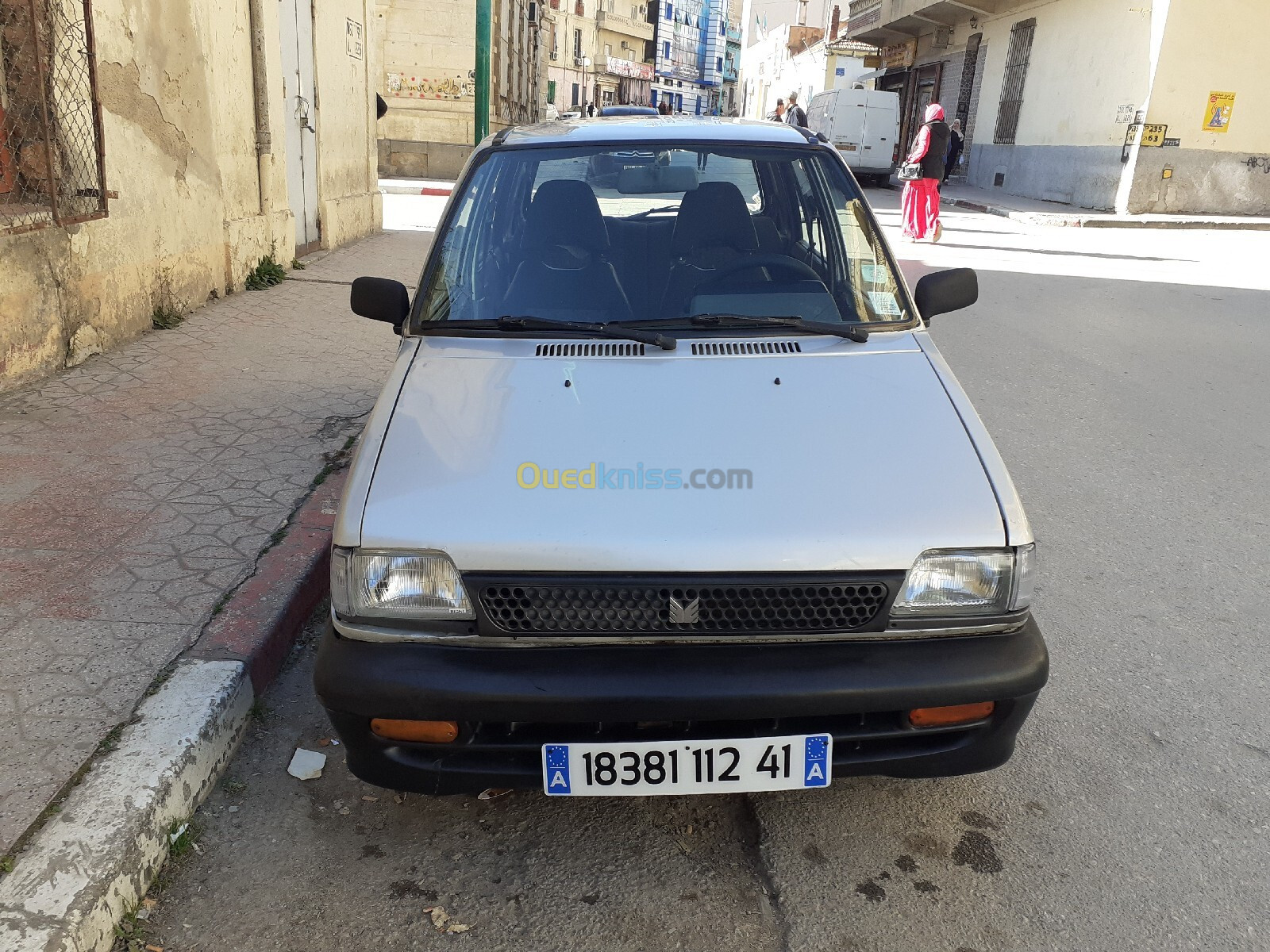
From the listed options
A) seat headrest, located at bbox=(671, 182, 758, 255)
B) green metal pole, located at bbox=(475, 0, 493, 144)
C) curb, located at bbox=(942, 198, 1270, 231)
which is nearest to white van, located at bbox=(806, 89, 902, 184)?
curb, located at bbox=(942, 198, 1270, 231)

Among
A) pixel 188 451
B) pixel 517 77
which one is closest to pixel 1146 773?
pixel 188 451

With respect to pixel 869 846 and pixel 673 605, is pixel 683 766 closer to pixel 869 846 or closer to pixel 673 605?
pixel 673 605

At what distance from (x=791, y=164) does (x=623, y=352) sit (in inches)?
46.5

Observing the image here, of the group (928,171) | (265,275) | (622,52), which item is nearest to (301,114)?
(265,275)

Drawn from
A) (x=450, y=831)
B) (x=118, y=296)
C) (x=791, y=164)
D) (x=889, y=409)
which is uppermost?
(x=791, y=164)

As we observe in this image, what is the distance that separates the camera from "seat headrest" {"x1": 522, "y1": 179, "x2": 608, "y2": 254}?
10.5 ft

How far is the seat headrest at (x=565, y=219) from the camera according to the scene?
3.20 meters

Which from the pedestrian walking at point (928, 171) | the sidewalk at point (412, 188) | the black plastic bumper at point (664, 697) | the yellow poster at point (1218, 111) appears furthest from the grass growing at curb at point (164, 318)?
the yellow poster at point (1218, 111)

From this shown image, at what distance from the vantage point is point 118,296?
629cm

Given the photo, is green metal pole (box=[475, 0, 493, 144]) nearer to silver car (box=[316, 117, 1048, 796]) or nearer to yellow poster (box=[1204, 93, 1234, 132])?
silver car (box=[316, 117, 1048, 796])

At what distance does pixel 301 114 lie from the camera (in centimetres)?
1006

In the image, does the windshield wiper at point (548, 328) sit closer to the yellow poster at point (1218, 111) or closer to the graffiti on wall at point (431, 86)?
the yellow poster at point (1218, 111)

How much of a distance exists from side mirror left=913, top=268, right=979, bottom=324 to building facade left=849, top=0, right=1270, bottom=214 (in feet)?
58.5

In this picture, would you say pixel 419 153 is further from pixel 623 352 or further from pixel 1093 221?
pixel 623 352
